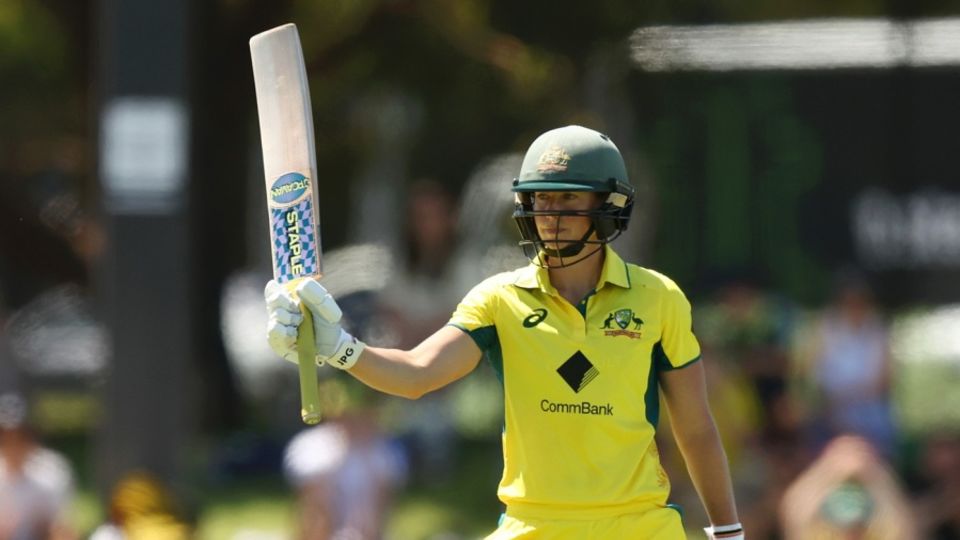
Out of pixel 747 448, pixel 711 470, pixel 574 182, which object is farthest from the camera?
pixel 747 448

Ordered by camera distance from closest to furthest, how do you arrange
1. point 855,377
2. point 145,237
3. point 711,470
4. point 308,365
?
point 308,365, point 711,470, point 145,237, point 855,377

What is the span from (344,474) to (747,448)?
6.64 feet

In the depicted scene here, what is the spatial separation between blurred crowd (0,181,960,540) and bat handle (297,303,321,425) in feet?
11.6

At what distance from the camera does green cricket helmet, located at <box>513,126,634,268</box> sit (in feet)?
13.3

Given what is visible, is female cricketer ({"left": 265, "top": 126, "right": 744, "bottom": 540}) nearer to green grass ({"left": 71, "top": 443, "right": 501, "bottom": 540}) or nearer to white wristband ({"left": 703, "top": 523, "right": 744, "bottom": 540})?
white wristband ({"left": 703, "top": 523, "right": 744, "bottom": 540})

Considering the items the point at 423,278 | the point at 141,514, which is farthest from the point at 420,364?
the point at 423,278

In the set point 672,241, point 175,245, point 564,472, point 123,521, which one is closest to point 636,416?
point 564,472

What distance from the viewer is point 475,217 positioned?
11.6 meters

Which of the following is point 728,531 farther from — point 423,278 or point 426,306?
point 423,278

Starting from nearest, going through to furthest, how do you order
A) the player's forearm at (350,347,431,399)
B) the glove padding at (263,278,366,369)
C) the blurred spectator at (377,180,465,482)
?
the glove padding at (263,278,366,369), the player's forearm at (350,347,431,399), the blurred spectator at (377,180,465,482)

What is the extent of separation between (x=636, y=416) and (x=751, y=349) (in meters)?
5.29

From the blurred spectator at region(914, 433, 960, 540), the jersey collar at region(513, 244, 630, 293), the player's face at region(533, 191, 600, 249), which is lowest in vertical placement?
the blurred spectator at region(914, 433, 960, 540)

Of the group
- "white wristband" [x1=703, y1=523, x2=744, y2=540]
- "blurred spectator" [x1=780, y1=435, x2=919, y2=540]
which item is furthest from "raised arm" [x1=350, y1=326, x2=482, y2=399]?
"blurred spectator" [x1=780, y1=435, x2=919, y2=540]

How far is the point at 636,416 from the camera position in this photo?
4.02 m
